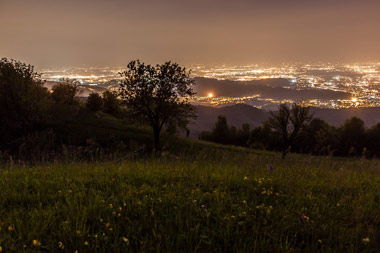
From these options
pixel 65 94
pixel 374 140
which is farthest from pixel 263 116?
pixel 65 94

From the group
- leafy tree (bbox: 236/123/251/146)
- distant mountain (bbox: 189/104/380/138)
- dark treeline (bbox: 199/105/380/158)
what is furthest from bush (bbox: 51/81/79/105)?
distant mountain (bbox: 189/104/380/138)

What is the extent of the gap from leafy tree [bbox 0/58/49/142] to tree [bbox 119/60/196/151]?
13.7 metres

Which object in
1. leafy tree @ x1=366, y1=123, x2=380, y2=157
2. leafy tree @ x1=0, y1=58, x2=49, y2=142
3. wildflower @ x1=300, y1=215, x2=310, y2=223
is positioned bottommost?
leafy tree @ x1=366, y1=123, x2=380, y2=157

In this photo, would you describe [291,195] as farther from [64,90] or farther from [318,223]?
[64,90]

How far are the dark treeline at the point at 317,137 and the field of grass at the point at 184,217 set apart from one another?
4945 centimetres

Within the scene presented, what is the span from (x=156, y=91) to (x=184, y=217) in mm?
31537

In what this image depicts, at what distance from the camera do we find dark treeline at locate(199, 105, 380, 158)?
197 ft

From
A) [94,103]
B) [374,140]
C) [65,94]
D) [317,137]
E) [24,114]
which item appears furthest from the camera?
[317,137]

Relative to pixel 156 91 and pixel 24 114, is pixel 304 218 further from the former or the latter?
pixel 24 114

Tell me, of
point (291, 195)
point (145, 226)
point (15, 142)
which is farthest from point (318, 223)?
point (15, 142)

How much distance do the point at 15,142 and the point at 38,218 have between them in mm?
36400

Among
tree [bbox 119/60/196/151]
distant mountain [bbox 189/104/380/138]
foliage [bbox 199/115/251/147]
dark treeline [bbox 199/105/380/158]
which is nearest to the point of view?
tree [bbox 119/60/196/151]

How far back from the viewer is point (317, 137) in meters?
A: 65.6

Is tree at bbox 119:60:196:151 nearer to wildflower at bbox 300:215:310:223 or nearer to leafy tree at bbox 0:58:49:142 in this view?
leafy tree at bbox 0:58:49:142
